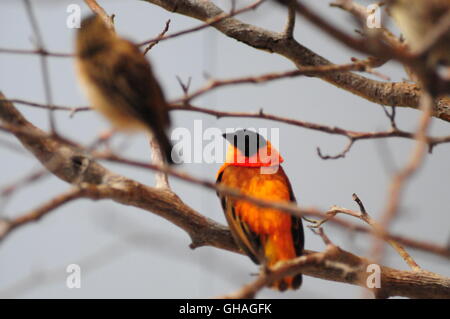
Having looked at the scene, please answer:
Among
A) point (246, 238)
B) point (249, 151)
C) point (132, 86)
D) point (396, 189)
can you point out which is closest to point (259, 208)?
point (246, 238)

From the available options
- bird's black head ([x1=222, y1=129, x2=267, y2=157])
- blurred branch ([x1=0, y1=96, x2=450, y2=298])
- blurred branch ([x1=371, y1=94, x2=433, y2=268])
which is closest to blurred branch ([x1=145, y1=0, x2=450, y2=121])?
bird's black head ([x1=222, y1=129, x2=267, y2=157])

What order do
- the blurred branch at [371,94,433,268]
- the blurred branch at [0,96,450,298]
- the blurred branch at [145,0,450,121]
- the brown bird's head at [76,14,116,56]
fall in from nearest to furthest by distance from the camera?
the blurred branch at [371,94,433,268] → the brown bird's head at [76,14,116,56] → the blurred branch at [0,96,450,298] → the blurred branch at [145,0,450,121]

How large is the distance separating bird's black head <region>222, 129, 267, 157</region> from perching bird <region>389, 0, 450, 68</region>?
78cm

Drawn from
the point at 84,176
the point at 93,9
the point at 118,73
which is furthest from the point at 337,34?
the point at 93,9

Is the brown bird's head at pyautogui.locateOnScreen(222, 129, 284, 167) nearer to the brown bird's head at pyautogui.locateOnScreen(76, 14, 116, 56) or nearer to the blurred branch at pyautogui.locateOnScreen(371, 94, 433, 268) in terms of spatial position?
the brown bird's head at pyautogui.locateOnScreen(76, 14, 116, 56)

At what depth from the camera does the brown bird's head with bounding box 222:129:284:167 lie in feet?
5.45

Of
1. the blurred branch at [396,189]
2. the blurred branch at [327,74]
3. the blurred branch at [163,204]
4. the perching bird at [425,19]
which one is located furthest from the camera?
the blurred branch at [327,74]

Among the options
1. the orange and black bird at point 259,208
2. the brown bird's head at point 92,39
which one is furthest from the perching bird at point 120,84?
the orange and black bird at point 259,208

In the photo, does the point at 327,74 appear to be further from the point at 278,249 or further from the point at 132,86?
the point at 132,86

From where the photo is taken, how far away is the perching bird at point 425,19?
892mm

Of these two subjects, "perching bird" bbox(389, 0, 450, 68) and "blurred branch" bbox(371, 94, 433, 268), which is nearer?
"blurred branch" bbox(371, 94, 433, 268)

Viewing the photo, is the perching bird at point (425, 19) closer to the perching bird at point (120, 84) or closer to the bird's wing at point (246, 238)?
the perching bird at point (120, 84)

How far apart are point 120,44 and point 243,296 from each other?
0.54 m
